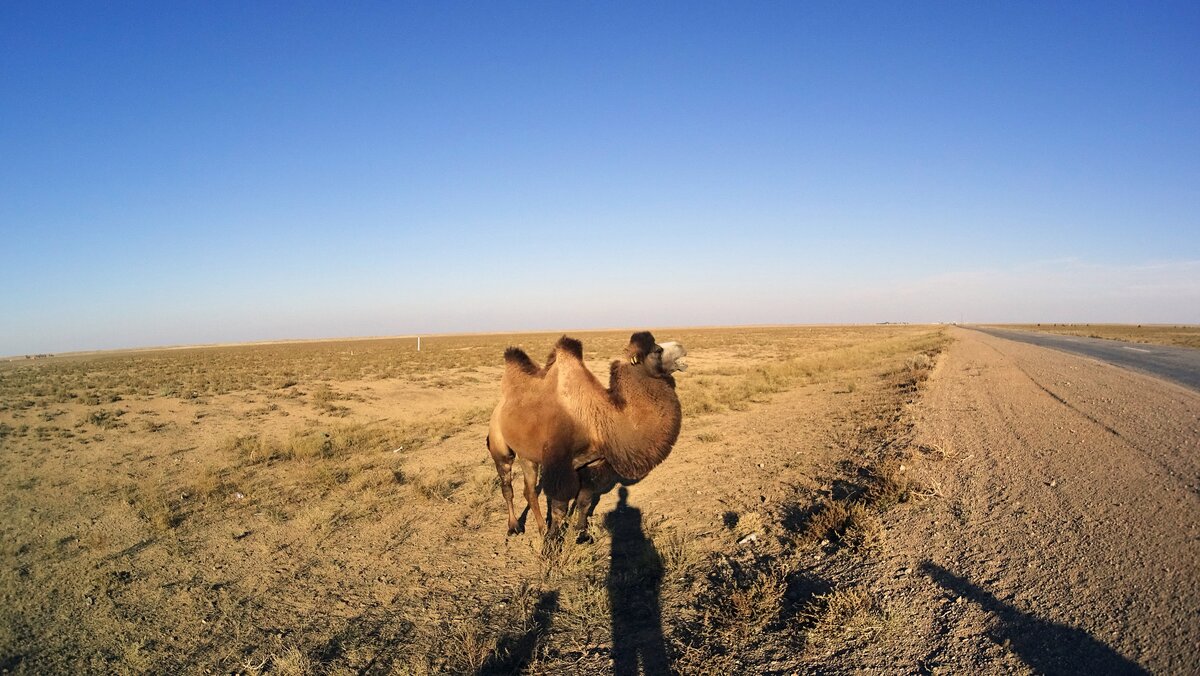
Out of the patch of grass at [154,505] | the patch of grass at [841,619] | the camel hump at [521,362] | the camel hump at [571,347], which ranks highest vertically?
Result: the camel hump at [571,347]

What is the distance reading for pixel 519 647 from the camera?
4.21 metres

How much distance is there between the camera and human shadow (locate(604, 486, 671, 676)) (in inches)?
154

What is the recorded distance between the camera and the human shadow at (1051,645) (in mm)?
2971

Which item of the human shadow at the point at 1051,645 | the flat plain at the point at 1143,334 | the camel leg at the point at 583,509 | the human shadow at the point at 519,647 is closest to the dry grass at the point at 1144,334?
the flat plain at the point at 1143,334

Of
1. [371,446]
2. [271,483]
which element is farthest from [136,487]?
[371,446]

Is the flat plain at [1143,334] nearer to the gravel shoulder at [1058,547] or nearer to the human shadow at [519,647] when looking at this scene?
the gravel shoulder at [1058,547]

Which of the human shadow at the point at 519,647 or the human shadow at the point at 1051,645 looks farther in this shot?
the human shadow at the point at 519,647

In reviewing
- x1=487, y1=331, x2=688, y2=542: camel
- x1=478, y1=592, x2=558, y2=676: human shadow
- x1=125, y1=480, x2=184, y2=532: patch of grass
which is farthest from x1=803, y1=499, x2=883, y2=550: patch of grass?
x1=125, y1=480, x2=184, y2=532: patch of grass

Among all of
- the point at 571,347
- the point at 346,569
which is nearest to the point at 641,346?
the point at 571,347

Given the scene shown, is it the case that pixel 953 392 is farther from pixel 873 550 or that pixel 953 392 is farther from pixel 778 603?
pixel 778 603

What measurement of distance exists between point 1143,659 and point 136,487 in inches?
510

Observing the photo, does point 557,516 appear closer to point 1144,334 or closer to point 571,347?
point 571,347

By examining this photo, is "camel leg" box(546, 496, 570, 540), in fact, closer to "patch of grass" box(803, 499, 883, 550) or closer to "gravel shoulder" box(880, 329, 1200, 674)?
"patch of grass" box(803, 499, 883, 550)

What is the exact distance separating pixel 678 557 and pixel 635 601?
0.80 metres
